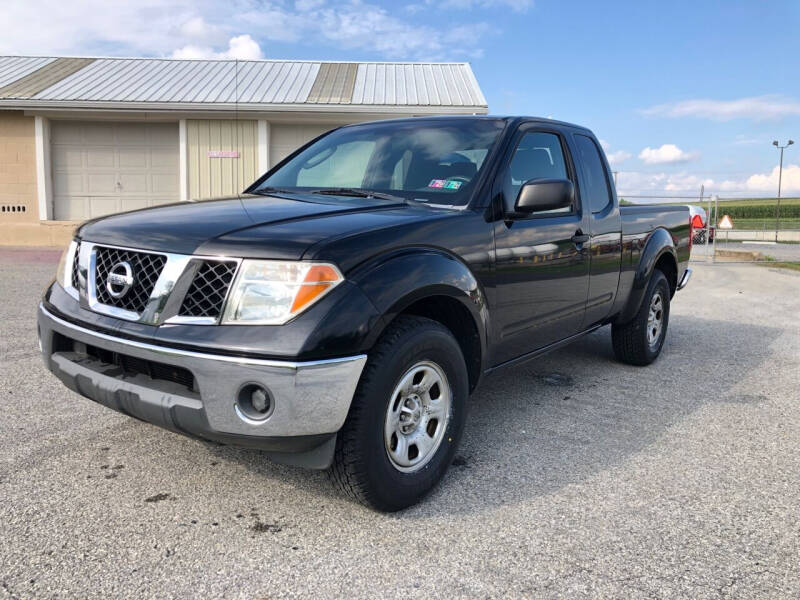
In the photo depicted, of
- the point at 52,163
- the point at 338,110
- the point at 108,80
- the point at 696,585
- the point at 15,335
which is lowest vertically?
the point at 696,585

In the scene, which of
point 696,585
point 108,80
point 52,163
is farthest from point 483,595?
point 108,80

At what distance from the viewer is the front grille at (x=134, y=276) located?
260 cm

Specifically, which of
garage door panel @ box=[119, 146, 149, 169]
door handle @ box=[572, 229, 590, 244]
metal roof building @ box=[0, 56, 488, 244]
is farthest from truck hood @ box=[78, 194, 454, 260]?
garage door panel @ box=[119, 146, 149, 169]

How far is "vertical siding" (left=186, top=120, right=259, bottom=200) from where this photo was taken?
14891mm

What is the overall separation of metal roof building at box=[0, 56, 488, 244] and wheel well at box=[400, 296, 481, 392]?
1162 centimetres

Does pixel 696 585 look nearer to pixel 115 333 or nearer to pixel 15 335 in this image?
pixel 115 333

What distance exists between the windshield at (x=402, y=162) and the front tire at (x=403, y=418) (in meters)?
0.88

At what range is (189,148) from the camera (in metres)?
14.9

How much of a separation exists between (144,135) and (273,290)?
46.6 ft

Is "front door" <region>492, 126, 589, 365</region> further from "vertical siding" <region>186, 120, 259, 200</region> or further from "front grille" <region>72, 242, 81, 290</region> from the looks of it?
"vertical siding" <region>186, 120, 259, 200</region>

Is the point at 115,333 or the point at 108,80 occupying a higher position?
the point at 108,80

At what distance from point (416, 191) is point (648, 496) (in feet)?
6.20

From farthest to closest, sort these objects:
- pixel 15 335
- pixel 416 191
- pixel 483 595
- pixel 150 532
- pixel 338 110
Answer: pixel 338 110
pixel 15 335
pixel 416 191
pixel 150 532
pixel 483 595

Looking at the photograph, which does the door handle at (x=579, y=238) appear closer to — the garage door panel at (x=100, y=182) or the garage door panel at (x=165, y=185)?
the garage door panel at (x=165, y=185)
